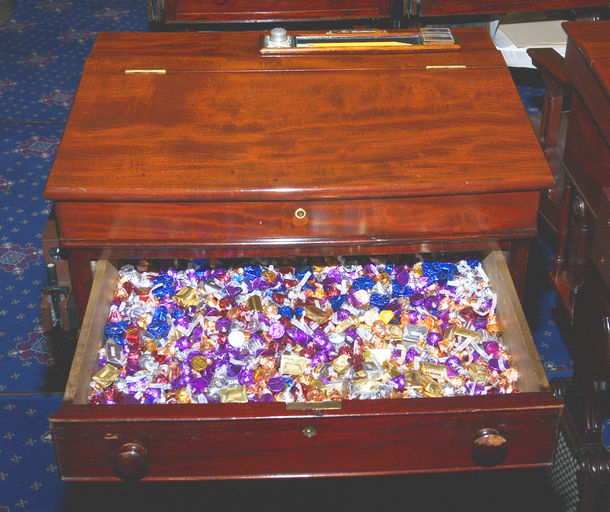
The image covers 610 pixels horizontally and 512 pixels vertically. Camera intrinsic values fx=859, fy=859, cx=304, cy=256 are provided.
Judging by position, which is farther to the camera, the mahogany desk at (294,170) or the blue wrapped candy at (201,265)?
the blue wrapped candy at (201,265)

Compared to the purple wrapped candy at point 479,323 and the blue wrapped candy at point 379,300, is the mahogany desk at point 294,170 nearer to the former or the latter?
the purple wrapped candy at point 479,323

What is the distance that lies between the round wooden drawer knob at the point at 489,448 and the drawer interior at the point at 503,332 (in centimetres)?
11

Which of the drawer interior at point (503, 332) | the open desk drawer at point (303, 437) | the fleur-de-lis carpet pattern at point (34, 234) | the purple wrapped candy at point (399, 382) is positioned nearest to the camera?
the open desk drawer at point (303, 437)

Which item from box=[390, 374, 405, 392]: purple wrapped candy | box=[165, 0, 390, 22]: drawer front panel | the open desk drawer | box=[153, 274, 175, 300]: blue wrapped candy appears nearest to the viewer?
the open desk drawer

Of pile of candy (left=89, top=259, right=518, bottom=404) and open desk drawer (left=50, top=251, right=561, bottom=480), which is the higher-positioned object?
open desk drawer (left=50, top=251, right=561, bottom=480)

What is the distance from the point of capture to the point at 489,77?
1.59 m

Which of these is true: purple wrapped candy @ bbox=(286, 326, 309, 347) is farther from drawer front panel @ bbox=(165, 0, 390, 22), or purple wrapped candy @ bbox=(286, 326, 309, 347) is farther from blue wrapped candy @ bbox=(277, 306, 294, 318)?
drawer front panel @ bbox=(165, 0, 390, 22)

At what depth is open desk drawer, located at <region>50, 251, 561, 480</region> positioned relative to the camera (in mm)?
1211

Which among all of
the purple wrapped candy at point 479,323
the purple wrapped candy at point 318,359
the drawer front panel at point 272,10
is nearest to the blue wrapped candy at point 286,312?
the purple wrapped candy at point 318,359

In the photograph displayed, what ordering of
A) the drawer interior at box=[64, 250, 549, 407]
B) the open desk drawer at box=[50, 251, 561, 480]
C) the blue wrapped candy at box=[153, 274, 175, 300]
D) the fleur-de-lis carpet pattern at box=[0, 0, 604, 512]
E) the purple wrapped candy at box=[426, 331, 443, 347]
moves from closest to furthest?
the open desk drawer at box=[50, 251, 561, 480], the drawer interior at box=[64, 250, 549, 407], the purple wrapped candy at box=[426, 331, 443, 347], the blue wrapped candy at box=[153, 274, 175, 300], the fleur-de-lis carpet pattern at box=[0, 0, 604, 512]

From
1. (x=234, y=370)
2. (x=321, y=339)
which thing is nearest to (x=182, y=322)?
(x=234, y=370)

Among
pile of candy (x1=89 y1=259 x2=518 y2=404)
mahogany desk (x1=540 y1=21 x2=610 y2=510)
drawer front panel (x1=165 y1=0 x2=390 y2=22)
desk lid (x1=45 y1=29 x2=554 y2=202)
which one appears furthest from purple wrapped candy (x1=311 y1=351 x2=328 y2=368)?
drawer front panel (x1=165 y1=0 x2=390 y2=22)

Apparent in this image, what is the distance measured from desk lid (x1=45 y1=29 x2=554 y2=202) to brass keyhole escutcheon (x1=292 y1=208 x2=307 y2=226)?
5cm

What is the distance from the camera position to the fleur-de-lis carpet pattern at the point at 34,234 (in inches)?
70.0
